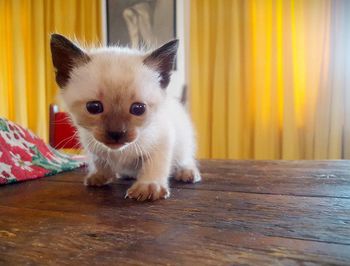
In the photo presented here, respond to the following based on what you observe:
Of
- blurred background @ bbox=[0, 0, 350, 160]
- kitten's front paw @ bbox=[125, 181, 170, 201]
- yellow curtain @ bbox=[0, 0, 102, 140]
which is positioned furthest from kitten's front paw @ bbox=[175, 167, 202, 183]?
yellow curtain @ bbox=[0, 0, 102, 140]

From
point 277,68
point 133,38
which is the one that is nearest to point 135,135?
point 277,68

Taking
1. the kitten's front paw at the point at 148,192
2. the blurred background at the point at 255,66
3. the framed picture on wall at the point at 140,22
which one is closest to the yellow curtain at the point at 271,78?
the blurred background at the point at 255,66

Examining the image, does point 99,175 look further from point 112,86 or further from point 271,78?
point 271,78

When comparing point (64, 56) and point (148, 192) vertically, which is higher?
point (64, 56)

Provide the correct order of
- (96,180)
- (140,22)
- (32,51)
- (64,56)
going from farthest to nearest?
(32,51) < (140,22) < (96,180) < (64,56)

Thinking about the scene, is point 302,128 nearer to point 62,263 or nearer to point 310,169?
point 310,169

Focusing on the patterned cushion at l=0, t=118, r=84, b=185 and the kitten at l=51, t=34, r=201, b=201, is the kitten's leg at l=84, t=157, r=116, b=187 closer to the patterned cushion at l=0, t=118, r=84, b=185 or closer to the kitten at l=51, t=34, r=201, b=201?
the kitten at l=51, t=34, r=201, b=201

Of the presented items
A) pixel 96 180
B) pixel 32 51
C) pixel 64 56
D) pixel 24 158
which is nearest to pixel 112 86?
pixel 64 56

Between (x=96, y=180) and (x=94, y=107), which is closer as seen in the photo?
(x=94, y=107)
